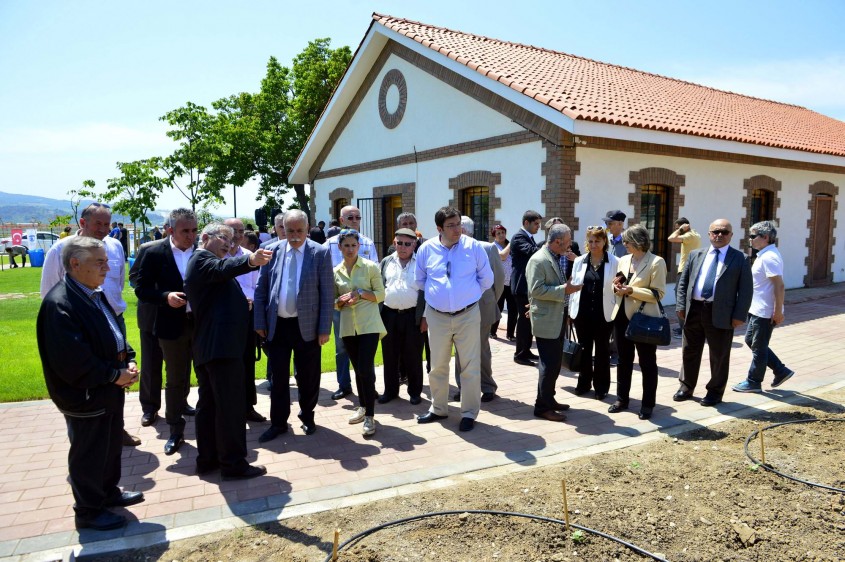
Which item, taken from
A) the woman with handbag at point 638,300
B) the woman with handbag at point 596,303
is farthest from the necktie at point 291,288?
the woman with handbag at point 638,300

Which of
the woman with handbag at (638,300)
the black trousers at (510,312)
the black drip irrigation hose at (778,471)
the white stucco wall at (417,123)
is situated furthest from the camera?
the white stucco wall at (417,123)

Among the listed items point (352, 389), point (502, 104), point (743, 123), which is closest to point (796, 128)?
point (743, 123)

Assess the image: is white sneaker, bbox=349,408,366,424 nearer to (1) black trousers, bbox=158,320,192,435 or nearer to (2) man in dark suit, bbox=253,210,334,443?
(2) man in dark suit, bbox=253,210,334,443

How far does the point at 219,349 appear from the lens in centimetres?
391

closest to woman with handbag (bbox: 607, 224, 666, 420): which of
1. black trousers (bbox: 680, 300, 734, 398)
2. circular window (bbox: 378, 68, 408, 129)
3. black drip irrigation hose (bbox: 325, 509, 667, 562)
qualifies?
black trousers (bbox: 680, 300, 734, 398)

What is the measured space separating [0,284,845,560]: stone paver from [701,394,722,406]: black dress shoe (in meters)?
0.12

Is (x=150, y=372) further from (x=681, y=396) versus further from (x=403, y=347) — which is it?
(x=681, y=396)

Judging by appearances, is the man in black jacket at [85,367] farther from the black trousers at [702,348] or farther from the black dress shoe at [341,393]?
the black trousers at [702,348]

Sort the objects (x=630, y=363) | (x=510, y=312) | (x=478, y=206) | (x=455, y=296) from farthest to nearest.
→ (x=478, y=206) → (x=510, y=312) → (x=630, y=363) → (x=455, y=296)

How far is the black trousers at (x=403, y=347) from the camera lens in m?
5.83

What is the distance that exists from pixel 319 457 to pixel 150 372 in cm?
193

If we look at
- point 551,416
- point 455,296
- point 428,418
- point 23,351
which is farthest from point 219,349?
point 23,351

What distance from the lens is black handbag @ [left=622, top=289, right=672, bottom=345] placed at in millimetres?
5031

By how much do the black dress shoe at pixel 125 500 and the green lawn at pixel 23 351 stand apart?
292 centimetres
